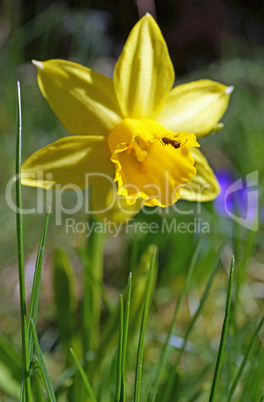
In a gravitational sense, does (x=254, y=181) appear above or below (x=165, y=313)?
above

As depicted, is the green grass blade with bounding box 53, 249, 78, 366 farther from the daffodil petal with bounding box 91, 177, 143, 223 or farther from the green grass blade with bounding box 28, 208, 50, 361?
the green grass blade with bounding box 28, 208, 50, 361

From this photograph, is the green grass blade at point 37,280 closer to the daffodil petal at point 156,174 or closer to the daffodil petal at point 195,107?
the daffodil petal at point 156,174

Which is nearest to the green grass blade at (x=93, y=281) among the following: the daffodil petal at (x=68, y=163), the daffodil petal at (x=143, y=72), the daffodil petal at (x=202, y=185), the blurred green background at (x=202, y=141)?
the blurred green background at (x=202, y=141)

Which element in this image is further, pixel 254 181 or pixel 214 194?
pixel 254 181

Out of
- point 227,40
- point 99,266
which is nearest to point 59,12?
point 227,40

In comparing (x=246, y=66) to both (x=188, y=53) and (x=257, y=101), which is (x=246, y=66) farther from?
(x=188, y=53)
